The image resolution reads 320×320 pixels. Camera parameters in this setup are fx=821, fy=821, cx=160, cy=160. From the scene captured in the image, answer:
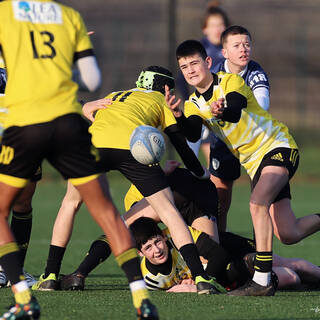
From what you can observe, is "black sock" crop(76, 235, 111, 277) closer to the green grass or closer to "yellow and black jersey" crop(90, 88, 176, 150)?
the green grass

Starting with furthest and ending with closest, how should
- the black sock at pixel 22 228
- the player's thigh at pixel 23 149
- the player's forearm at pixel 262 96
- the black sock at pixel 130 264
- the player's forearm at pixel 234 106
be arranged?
the player's forearm at pixel 262 96 < the black sock at pixel 22 228 < the player's forearm at pixel 234 106 < the black sock at pixel 130 264 < the player's thigh at pixel 23 149

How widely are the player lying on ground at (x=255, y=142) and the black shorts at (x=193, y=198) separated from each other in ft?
1.56

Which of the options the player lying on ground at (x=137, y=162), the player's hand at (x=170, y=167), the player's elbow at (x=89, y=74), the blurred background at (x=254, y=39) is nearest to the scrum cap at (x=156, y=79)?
the player lying on ground at (x=137, y=162)

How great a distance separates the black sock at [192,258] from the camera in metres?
5.86

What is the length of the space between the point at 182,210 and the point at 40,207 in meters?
7.24

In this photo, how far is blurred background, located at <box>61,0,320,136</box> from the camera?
1942 centimetres

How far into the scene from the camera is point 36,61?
446 centimetres

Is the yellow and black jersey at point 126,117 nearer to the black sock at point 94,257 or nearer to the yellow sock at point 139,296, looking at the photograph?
the black sock at point 94,257

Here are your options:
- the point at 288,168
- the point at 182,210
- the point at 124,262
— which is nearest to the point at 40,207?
the point at 182,210

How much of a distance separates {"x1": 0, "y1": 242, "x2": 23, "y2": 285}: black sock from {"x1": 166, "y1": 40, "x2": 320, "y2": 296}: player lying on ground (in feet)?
5.74

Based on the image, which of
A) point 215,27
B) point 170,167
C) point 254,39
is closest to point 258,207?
point 170,167

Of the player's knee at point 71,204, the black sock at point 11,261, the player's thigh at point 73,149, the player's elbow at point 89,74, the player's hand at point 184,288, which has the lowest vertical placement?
the player's hand at point 184,288

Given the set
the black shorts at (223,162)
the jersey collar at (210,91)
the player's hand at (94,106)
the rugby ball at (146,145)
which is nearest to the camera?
the rugby ball at (146,145)

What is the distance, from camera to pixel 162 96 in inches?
259
